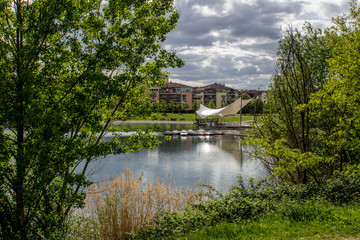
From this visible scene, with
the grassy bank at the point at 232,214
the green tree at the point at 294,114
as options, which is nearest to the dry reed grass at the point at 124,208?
the grassy bank at the point at 232,214

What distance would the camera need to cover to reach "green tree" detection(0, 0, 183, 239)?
374cm

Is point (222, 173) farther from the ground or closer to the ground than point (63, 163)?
closer to the ground

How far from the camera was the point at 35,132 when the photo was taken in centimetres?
387

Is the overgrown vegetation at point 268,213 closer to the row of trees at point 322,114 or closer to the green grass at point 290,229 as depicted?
the green grass at point 290,229

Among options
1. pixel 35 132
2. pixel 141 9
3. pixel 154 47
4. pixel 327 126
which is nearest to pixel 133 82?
pixel 154 47

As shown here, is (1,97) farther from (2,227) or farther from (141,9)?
(141,9)

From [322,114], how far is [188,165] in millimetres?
12404

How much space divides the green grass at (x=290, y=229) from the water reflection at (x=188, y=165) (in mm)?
7422

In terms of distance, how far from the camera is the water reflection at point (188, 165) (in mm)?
14722

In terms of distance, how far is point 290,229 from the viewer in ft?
13.6

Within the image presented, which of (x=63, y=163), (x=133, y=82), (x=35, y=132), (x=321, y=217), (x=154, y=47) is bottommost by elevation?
(x=321, y=217)

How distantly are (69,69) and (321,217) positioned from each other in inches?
180

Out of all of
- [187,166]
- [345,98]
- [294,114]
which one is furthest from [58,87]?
[187,166]

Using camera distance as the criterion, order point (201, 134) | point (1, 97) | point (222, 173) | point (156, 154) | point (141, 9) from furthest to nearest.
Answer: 1. point (201, 134)
2. point (156, 154)
3. point (222, 173)
4. point (141, 9)
5. point (1, 97)
